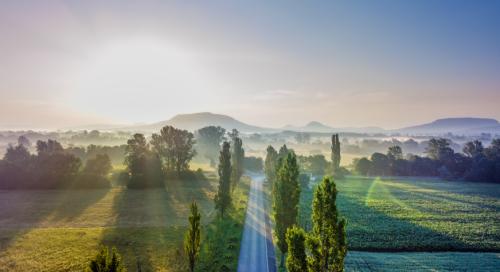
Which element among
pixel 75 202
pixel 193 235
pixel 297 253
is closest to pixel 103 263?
pixel 193 235

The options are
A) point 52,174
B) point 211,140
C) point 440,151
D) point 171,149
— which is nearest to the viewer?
point 52,174

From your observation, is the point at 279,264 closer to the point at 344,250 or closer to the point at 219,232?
the point at 219,232

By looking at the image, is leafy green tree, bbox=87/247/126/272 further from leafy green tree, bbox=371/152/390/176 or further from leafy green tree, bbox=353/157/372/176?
leafy green tree, bbox=371/152/390/176

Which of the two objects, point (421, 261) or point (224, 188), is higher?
point (224, 188)

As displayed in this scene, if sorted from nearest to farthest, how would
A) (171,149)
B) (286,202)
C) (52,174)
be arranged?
(286,202) < (52,174) < (171,149)

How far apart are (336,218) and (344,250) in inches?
87.0

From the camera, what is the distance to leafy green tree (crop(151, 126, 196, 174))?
93438 millimetres

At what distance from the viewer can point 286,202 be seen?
1409 inches

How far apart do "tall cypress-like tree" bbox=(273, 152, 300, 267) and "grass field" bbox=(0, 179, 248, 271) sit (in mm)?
6922

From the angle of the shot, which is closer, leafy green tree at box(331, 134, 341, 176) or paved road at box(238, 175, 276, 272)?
paved road at box(238, 175, 276, 272)

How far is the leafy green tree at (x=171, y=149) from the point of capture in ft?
307

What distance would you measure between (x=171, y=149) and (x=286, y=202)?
64.8 metres

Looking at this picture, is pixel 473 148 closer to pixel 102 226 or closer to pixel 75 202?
pixel 102 226

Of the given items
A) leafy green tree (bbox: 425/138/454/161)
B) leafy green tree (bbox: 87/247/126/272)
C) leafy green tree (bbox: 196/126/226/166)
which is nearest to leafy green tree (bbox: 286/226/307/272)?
leafy green tree (bbox: 87/247/126/272)
